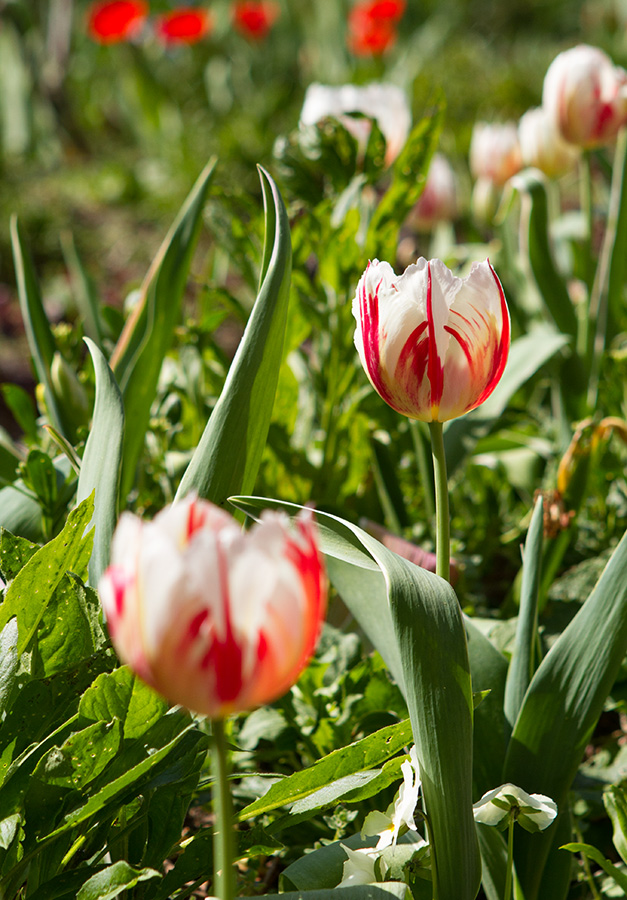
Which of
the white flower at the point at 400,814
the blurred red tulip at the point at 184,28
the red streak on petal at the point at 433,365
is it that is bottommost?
the white flower at the point at 400,814

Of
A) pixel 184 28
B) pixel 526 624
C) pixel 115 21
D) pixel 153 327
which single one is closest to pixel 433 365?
pixel 526 624

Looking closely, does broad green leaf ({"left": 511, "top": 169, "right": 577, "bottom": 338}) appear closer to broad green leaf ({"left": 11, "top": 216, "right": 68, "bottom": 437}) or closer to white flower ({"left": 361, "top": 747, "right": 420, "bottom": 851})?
broad green leaf ({"left": 11, "top": 216, "right": 68, "bottom": 437})

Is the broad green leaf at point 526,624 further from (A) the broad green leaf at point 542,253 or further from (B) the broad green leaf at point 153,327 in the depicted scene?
(A) the broad green leaf at point 542,253

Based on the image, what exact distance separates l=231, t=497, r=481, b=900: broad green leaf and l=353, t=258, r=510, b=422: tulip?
0.13 meters

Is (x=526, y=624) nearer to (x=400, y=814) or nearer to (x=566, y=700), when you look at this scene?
(x=566, y=700)

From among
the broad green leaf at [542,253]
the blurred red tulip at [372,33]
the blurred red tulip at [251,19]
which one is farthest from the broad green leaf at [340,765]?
the blurred red tulip at [251,19]

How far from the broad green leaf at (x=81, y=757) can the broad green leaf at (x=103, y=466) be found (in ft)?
0.69

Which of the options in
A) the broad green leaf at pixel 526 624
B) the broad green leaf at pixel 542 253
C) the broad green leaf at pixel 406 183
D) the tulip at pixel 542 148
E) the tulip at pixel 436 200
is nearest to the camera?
the broad green leaf at pixel 526 624

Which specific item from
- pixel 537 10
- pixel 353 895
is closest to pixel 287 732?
pixel 353 895

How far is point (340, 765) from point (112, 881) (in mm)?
198

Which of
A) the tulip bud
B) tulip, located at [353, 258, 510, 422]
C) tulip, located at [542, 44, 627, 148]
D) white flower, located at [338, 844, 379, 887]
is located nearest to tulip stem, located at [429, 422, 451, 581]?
tulip, located at [353, 258, 510, 422]

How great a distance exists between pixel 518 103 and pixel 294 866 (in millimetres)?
5699

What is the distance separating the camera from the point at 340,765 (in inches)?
28.2

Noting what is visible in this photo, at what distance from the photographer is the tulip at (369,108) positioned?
5.33 feet
